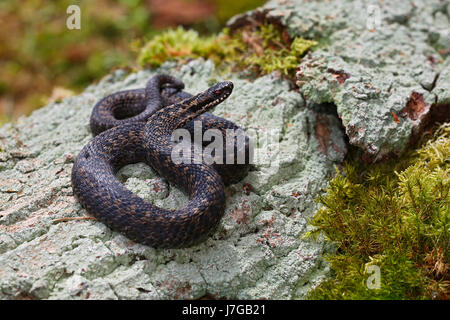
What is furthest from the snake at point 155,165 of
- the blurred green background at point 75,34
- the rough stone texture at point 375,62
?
the blurred green background at point 75,34

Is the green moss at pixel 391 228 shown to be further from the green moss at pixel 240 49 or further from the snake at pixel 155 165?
the green moss at pixel 240 49

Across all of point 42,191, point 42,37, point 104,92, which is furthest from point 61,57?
point 42,191

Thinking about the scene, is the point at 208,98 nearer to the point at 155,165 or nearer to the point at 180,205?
the point at 155,165

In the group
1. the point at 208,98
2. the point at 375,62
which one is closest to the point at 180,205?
the point at 208,98

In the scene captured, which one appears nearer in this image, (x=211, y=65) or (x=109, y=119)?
(x=109, y=119)
